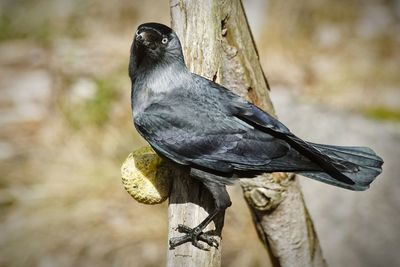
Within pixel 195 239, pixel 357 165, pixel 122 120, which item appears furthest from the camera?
pixel 122 120

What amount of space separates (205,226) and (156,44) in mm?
684

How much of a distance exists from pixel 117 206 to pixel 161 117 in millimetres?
2563

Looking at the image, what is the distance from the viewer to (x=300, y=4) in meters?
6.72

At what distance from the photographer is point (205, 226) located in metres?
2.51

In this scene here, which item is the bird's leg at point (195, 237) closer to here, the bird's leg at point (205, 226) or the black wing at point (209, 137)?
the bird's leg at point (205, 226)

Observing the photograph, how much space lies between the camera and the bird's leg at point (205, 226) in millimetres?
2445

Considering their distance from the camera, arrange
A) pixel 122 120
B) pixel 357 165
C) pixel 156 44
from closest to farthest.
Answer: pixel 156 44 → pixel 357 165 → pixel 122 120

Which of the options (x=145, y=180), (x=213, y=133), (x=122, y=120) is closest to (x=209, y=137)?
(x=213, y=133)

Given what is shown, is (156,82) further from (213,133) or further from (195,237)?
(195,237)

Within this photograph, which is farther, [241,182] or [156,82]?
[241,182]

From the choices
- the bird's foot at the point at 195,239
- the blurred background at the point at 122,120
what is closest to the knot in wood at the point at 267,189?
the bird's foot at the point at 195,239

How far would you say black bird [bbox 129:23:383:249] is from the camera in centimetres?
260

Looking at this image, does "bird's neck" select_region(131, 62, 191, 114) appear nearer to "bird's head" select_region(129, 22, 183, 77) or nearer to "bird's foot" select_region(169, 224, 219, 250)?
"bird's head" select_region(129, 22, 183, 77)

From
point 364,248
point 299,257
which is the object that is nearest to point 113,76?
point 364,248
